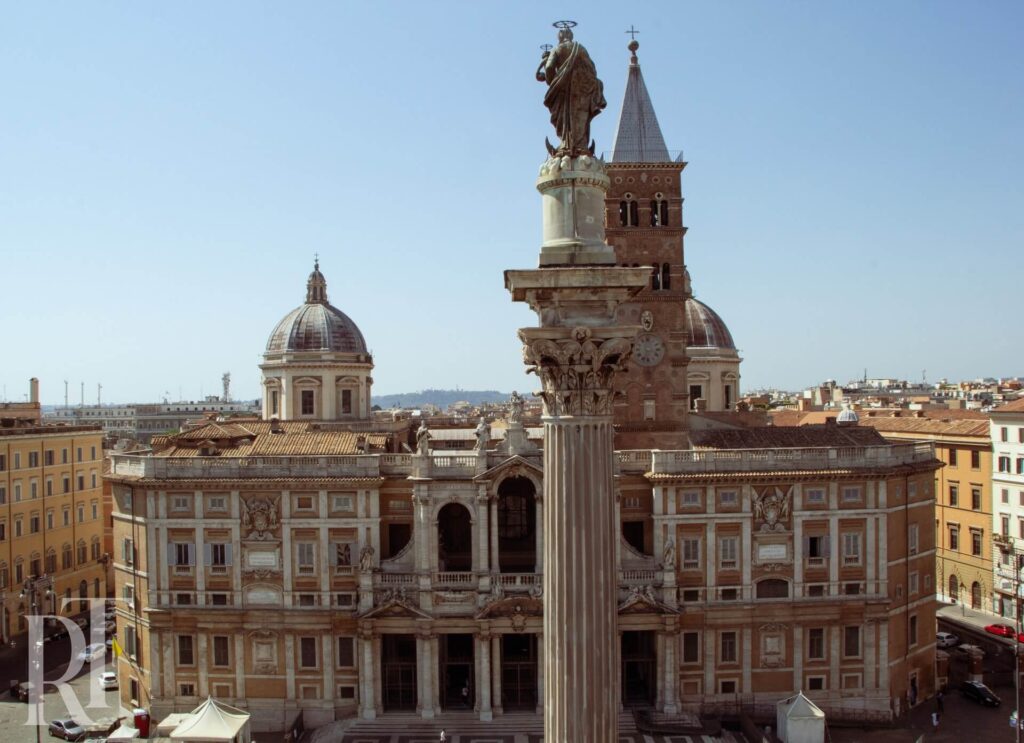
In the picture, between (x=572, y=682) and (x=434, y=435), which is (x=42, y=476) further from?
(x=572, y=682)

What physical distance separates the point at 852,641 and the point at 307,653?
25.1 m

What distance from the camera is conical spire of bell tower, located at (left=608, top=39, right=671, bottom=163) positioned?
47.6 m

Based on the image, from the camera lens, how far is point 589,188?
13672 mm

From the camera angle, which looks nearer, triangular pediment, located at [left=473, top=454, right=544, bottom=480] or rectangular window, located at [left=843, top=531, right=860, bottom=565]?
triangular pediment, located at [left=473, top=454, right=544, bottom=480]

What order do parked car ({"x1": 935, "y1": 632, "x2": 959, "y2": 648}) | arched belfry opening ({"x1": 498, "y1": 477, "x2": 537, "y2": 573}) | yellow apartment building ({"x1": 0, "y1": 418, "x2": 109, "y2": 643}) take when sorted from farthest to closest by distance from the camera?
yellow apartment building ({"x1": 0, "y1": 418, "x2": 109, "y2": 643}) → parked car ({"x1": 935, "y1": 632, "x2": 959, "y2": 648}) → arched belfry opening ({"x1": 498, "y1": 477, "x2": 537, "y2": 573})

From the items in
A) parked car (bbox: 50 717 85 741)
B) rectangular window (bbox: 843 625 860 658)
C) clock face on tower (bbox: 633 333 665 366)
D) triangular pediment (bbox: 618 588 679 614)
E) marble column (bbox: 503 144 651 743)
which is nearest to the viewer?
marble column (bbox: 503 144 651 743)

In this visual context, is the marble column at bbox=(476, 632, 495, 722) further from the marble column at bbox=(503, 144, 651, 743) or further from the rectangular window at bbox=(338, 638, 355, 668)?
the marble column at bbox=(503, 144, 651, 743)

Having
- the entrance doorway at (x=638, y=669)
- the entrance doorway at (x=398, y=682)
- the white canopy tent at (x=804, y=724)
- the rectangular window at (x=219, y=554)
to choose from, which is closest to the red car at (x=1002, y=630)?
the white canopy tent at (x=804, y=724)

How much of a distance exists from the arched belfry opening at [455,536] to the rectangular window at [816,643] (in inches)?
637

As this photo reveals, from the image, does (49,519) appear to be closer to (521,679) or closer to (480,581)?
(480,581)

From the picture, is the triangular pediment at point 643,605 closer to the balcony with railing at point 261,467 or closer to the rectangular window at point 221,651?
the balcony with railing at point 261,467

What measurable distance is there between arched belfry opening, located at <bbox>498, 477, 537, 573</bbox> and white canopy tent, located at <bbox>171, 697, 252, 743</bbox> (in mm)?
13674

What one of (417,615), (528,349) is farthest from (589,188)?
(417,615)

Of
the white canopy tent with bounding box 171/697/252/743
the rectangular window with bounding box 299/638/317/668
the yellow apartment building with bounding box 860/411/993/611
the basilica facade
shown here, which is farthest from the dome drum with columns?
the yellow apartment building with bounding box 860/411/993/611
